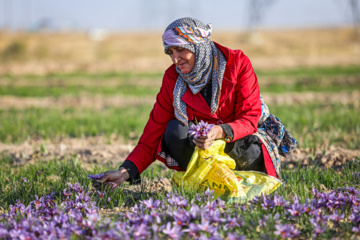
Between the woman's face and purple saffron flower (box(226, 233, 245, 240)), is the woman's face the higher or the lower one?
the higher one

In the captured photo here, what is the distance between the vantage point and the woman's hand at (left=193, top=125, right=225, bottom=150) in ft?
9.48

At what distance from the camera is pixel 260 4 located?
47.3m

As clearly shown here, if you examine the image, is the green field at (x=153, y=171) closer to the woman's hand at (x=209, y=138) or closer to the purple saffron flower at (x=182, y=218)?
the purple saffron flower at (x=182, y=218)

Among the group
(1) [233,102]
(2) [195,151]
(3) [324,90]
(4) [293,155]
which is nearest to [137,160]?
(2) [195,151]

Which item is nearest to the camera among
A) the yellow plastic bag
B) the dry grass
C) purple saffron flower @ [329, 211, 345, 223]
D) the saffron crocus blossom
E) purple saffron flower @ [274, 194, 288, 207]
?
purple saffron flower @ [329, 211, 345, 223]

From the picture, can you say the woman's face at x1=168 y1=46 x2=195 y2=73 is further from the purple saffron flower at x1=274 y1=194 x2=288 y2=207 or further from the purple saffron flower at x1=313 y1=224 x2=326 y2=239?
the purple saffron flower at x1=313 y1=224 x2=326 y2=239

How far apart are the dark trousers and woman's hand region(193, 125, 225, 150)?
257 millimetres

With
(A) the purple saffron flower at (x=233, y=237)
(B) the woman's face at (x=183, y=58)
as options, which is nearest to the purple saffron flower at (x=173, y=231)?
(A) the purple saffron flower at (x=233, y=237)

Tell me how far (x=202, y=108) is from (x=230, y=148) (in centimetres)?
39

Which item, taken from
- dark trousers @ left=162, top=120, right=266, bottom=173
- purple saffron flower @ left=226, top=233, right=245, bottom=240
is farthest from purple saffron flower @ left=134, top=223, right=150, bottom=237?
dark trousers @ left=162, top=120, right=266, bottom=173

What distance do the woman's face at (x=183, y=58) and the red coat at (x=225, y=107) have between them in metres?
0.22

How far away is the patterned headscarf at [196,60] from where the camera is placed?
3102 mm

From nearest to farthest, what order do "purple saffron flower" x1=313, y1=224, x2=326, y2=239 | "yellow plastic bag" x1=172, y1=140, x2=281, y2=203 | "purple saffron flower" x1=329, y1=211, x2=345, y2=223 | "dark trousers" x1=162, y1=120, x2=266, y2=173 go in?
"purple saffron flower" x1=313, y1=224, x2=326, y2=239 → "purple saffron flower" x1=329, y1=211, x2=345, y2=223 → "yellow plastic bag" x1=172, y1=140, x2=281, y2=203 → "dark trousers" x1=162, y1=120, x2=266, y2=173

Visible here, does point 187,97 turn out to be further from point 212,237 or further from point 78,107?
point 78,107
